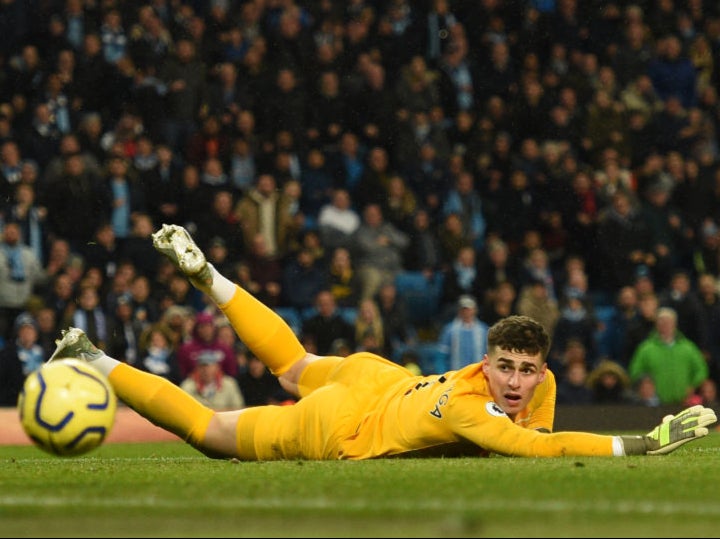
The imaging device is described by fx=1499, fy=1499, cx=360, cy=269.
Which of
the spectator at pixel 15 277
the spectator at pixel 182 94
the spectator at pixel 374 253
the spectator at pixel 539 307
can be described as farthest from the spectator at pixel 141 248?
the spectator at pixel 539 307

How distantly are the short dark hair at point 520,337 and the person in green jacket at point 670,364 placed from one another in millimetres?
9001

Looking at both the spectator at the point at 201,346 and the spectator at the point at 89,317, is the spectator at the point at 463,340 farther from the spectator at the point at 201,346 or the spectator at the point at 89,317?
the spectator at the point at 89,317

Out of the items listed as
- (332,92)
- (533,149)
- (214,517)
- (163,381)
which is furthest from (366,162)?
(214,517)

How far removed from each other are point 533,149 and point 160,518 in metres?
13.9

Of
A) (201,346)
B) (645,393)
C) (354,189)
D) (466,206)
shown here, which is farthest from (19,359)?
(645,393)

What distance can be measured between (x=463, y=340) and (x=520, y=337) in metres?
8.67

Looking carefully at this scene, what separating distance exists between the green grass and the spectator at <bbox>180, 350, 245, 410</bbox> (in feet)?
22.3

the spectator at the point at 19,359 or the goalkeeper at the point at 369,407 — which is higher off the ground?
the spectator at the point at 19,359

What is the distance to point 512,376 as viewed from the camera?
7.95 meters

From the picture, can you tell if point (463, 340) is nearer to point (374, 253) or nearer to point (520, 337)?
point (374, 253)

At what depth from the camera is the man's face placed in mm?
7938

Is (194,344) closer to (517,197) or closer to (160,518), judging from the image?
(517,197)

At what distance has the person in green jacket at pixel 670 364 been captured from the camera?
16750 millimetres

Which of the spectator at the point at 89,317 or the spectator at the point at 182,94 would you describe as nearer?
the spectator at the point at 89,317
